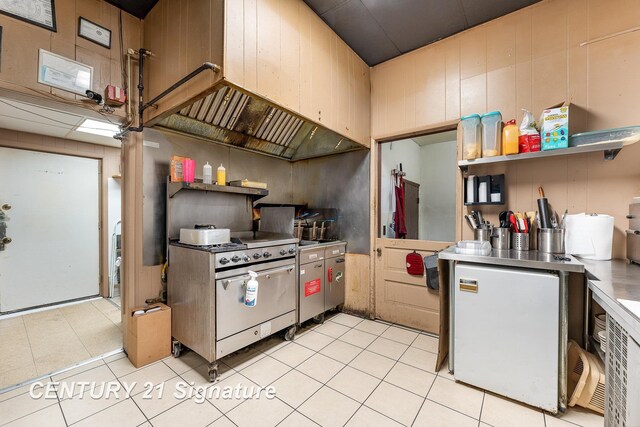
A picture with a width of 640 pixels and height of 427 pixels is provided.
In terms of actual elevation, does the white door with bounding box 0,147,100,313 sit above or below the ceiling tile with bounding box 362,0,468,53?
below

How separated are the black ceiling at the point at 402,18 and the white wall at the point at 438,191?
8.19ft

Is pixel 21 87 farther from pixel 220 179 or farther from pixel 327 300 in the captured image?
pixel 327 300

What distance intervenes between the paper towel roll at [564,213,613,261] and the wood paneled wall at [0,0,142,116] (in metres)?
3.80

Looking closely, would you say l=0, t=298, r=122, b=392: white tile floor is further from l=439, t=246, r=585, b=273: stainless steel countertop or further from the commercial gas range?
l=439, t=246, r=585, b=273: stainless steel countertop

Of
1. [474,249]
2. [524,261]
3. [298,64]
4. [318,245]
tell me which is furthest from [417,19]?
[318,245]

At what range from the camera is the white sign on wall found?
6.32 feet

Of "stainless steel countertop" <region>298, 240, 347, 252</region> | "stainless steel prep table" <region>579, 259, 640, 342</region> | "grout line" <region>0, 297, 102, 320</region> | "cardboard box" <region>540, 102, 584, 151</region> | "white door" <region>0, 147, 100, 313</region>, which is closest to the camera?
"stainless steel prep table" <region>579, 259, 640, 342</region>

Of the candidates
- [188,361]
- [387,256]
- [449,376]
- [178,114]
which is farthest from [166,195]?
[449,376]

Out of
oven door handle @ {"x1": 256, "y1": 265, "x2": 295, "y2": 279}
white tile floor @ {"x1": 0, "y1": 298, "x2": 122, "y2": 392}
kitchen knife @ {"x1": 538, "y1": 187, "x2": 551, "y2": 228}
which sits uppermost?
→ kitchen knife @ {"x1": 538, "y1": 187, "x2": 551, "y2": 228}

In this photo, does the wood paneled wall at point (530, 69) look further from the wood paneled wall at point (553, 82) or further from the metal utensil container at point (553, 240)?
the metal utensil container at point (553, 240)

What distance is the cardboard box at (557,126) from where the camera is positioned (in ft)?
6.30

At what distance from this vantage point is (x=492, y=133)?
7.36ft

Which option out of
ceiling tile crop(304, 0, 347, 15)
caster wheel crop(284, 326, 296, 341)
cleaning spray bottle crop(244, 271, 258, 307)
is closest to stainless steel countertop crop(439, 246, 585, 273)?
cleaning spray bottle crop(244, 271, 258, 307)

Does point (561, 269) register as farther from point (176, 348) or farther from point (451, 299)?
point (176, 348)
